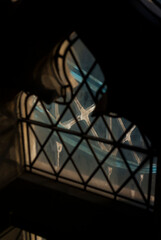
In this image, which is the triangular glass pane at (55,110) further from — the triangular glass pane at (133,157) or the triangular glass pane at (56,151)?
the triangular glass pane at (133,157)

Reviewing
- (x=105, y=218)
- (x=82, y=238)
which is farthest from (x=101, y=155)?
(x=82, y=238)

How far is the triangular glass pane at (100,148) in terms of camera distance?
5797mm

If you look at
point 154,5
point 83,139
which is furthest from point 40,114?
point 154,5

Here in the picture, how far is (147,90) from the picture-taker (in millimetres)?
4012

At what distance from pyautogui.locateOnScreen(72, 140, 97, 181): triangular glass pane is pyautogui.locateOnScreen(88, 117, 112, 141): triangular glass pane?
1.29 feet

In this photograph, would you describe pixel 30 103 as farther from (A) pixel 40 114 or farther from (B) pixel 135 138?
(B) pixel 135 138

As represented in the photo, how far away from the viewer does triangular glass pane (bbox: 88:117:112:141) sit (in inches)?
222

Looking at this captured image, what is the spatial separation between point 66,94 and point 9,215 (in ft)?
10.2

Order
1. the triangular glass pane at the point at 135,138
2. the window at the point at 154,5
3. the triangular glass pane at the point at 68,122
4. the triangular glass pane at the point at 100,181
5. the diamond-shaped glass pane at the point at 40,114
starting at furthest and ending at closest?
1. the diamond-shaped glass pane at the point at 40,114
2. the triangular glass pane at the point at 100,181
3. the triangular glass pane at the point at 68,122
4. the triangular glass pane at the point at 135,138
5. the window at the point at 154,5

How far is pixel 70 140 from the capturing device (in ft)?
20.4

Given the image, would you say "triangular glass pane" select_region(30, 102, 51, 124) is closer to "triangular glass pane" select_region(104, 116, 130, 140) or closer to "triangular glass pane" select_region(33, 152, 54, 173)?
"triangular glass pane" select_region(33, 152, 54, 173)

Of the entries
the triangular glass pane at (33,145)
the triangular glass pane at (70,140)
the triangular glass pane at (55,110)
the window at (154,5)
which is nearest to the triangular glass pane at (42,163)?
the triangular glass pane at (33,145)

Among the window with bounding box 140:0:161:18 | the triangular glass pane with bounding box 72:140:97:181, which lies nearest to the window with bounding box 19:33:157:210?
the triangular glass pane with bounding box 72:140:97:181

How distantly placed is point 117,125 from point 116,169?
103cm
